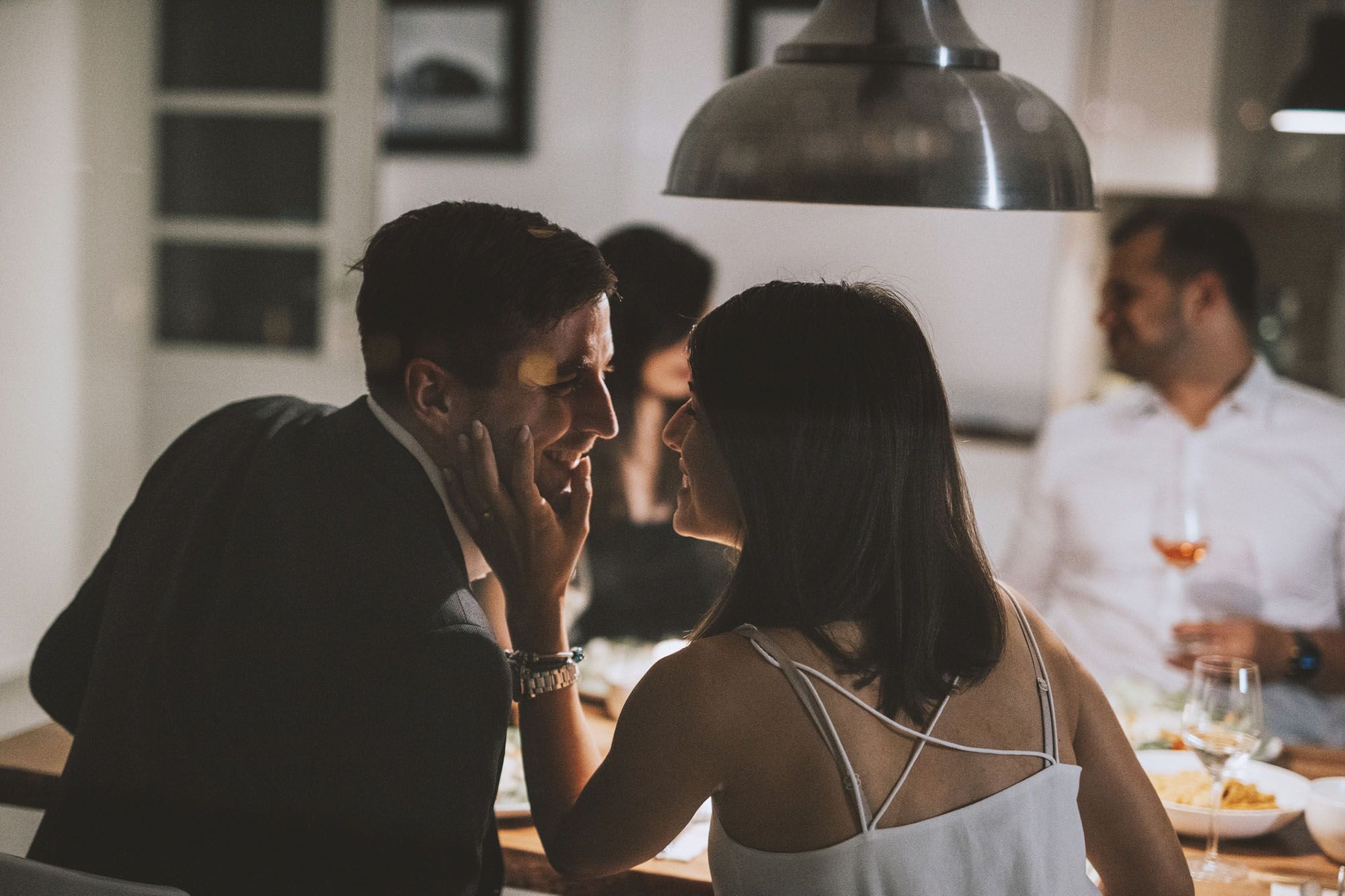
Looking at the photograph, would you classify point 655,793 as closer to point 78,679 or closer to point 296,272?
point 78,679

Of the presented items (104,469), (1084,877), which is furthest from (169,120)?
(1084,877)

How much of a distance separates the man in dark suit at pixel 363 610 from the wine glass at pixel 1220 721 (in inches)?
27.3

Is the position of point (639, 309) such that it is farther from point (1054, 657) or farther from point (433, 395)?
point (1054, 657)

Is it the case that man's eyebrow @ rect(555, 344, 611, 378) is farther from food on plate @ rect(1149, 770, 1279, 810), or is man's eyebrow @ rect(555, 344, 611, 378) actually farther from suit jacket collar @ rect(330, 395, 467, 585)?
food on plate @ rect(1149, 770, 1279, 810)

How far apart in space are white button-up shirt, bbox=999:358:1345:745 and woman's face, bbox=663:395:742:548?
48.8 inches

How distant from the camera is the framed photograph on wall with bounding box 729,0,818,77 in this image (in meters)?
3.00

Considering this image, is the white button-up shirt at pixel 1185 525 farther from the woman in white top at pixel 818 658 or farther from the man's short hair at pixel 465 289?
the man's short hair at pixel 465 289

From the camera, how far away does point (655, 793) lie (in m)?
1.01

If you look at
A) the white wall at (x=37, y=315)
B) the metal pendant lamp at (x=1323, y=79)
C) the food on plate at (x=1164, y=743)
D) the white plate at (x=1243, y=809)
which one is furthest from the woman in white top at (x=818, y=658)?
the metal pendant lamp at (x=1323, y=79)

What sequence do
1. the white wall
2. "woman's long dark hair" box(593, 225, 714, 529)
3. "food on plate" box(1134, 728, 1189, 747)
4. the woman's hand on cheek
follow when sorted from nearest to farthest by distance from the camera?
the woman's hand on cheek → "woman's long dark hair" box(593, 225, 714, 529) → the white wall → "food on plate" box(1134, 728, 1189, 747)

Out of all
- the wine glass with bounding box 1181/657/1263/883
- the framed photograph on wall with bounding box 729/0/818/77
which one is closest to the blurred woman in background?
the wine glass with bounding box 1181/657/1263/883

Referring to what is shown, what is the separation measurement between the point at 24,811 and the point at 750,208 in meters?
1.68

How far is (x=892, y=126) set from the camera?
1019 millimetres

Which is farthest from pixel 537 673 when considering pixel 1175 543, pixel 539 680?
pixel 1175 543
